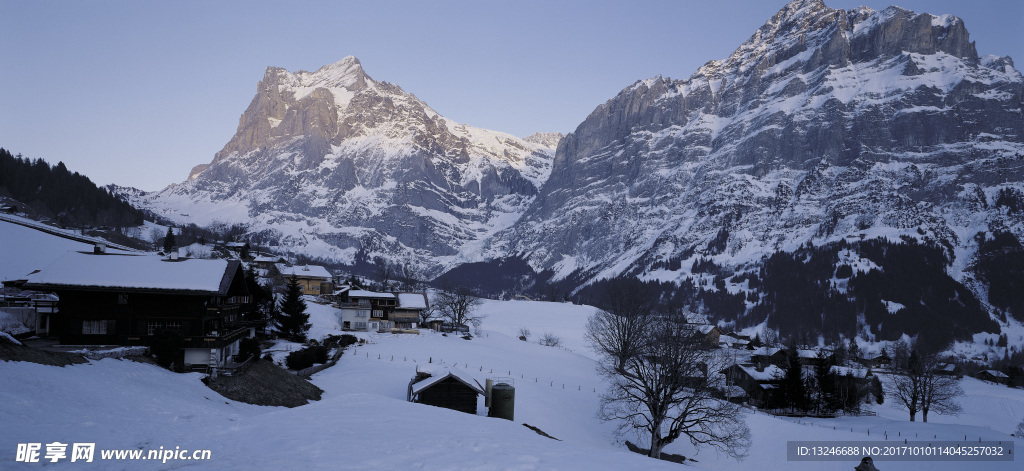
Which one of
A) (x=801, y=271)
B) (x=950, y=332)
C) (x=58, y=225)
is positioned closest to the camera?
(x=58, y=225)

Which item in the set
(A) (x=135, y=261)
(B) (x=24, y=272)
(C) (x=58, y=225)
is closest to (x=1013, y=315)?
(A) (x=135, y=261)

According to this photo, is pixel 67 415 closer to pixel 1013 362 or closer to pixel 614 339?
pixel 614 339

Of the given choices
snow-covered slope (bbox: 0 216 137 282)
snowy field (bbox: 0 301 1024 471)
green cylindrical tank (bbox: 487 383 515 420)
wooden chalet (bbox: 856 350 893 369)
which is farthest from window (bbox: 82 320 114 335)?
wooden chalet (bbox: 856 350 893 369)

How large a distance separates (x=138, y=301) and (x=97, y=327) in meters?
2.52

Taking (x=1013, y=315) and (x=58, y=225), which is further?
(x=1013, y=315)

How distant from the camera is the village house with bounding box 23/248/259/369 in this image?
30844 millimetres

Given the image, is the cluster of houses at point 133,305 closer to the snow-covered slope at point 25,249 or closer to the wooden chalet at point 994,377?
the snow-covered slope at point 25,249

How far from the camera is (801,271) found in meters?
190

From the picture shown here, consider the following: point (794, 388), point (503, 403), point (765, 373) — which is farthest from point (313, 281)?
point (794, 388)

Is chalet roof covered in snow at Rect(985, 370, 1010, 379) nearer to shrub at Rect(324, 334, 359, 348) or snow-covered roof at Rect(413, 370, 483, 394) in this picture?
snow-covered roof at Rect(413, 370, 483, 394)

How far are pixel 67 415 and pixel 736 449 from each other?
126 feet

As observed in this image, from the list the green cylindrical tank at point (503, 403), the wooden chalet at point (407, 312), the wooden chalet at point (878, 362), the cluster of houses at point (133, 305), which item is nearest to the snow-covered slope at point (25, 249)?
the cluster of houses at point (133, 305)

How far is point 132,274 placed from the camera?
3281 cm

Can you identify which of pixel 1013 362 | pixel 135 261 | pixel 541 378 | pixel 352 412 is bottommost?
pixel 1013 362
